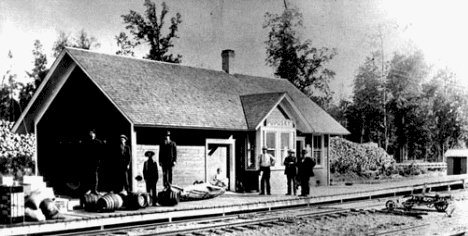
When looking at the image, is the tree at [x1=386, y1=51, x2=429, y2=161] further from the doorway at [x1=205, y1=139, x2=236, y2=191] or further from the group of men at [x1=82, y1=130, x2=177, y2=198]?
the group of men at [x1=82, y1=130, x2=177, y2=198]

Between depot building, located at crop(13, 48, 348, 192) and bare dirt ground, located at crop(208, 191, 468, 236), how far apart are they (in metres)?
5.25

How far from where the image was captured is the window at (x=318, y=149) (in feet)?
76.0

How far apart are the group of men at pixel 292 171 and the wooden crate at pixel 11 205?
27.5 feet

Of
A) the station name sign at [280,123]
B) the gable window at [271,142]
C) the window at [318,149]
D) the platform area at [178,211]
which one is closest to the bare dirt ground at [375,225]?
the platform area at [178,211]

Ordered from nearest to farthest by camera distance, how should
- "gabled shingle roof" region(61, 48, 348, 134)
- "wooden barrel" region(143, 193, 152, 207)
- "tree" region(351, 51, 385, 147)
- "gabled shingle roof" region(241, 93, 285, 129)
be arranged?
"wooden barrel" region(143, 193, 152, 207)
"gabled shingle roof" region(61, 48, 348, 134)
"gabled shingle roof" region(241, 93, 285, 129)
"tree" region(351, 51, 385, 147)

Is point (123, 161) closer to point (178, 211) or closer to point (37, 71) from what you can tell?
point (178, 211)

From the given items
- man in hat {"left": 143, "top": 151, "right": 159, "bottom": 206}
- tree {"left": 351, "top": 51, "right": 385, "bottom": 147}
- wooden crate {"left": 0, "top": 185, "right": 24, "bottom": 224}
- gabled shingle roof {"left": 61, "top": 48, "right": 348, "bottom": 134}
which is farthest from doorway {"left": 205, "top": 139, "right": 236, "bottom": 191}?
tree {"left": 351, "top": 51, "right": 385, "bottom": 147}

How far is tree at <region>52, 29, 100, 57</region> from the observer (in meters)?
35.7

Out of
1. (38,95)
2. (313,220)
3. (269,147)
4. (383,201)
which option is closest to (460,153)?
(383,201)

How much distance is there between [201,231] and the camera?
35.0ft

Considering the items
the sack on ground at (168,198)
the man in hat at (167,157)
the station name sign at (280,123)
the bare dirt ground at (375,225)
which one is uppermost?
the station name sign at (280,123)

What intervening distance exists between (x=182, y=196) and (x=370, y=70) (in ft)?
84.5

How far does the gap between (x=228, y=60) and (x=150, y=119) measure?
898 centimetres

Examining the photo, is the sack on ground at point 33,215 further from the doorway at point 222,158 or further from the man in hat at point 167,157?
the doorway at point 222,158
